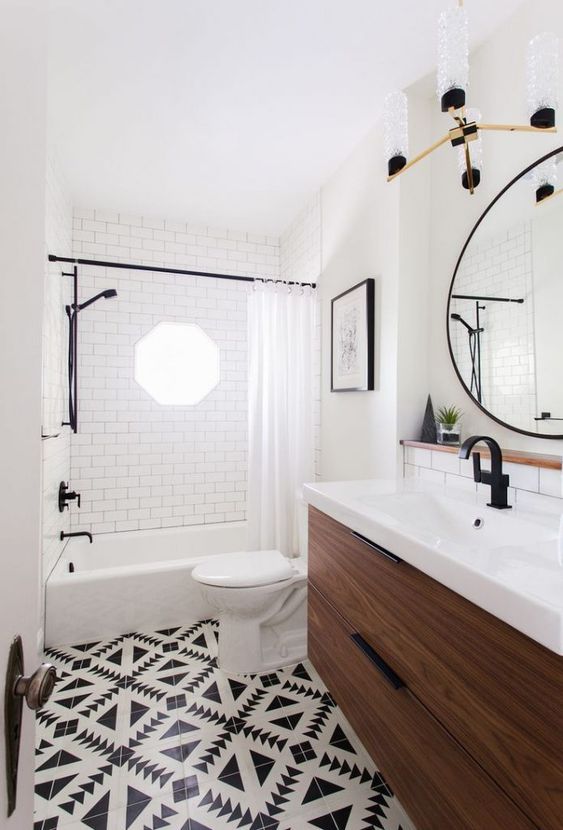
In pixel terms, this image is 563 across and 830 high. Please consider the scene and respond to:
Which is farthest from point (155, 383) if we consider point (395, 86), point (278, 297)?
point (395, 86)

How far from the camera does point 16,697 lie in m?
0.49

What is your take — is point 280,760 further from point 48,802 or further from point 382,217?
point 382,217

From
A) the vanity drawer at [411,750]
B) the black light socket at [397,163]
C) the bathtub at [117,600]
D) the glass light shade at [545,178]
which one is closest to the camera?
the vanity drawer at [411,750]

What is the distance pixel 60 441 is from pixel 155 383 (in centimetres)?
86

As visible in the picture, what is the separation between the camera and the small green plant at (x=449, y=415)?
5.64ft

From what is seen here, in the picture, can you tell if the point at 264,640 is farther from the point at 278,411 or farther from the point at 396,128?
the point at 396,128

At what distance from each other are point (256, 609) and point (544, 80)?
2151mm

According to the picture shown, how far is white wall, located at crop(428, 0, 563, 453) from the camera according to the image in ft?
4.69

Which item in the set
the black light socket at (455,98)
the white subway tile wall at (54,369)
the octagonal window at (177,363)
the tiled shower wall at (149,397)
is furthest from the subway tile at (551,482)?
the octagonal window at (177,363)

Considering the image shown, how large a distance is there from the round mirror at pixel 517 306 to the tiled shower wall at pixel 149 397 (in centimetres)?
205

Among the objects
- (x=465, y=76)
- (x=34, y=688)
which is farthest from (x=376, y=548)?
(x=465, y=76)

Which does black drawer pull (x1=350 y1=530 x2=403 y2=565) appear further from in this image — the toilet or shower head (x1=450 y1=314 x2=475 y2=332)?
shower head (x1=450 y1=314 x2=475 y2=332)

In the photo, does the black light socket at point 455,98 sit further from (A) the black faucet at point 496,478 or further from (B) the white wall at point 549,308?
(A) the black faucet at point 496,478

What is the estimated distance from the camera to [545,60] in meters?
1.02
